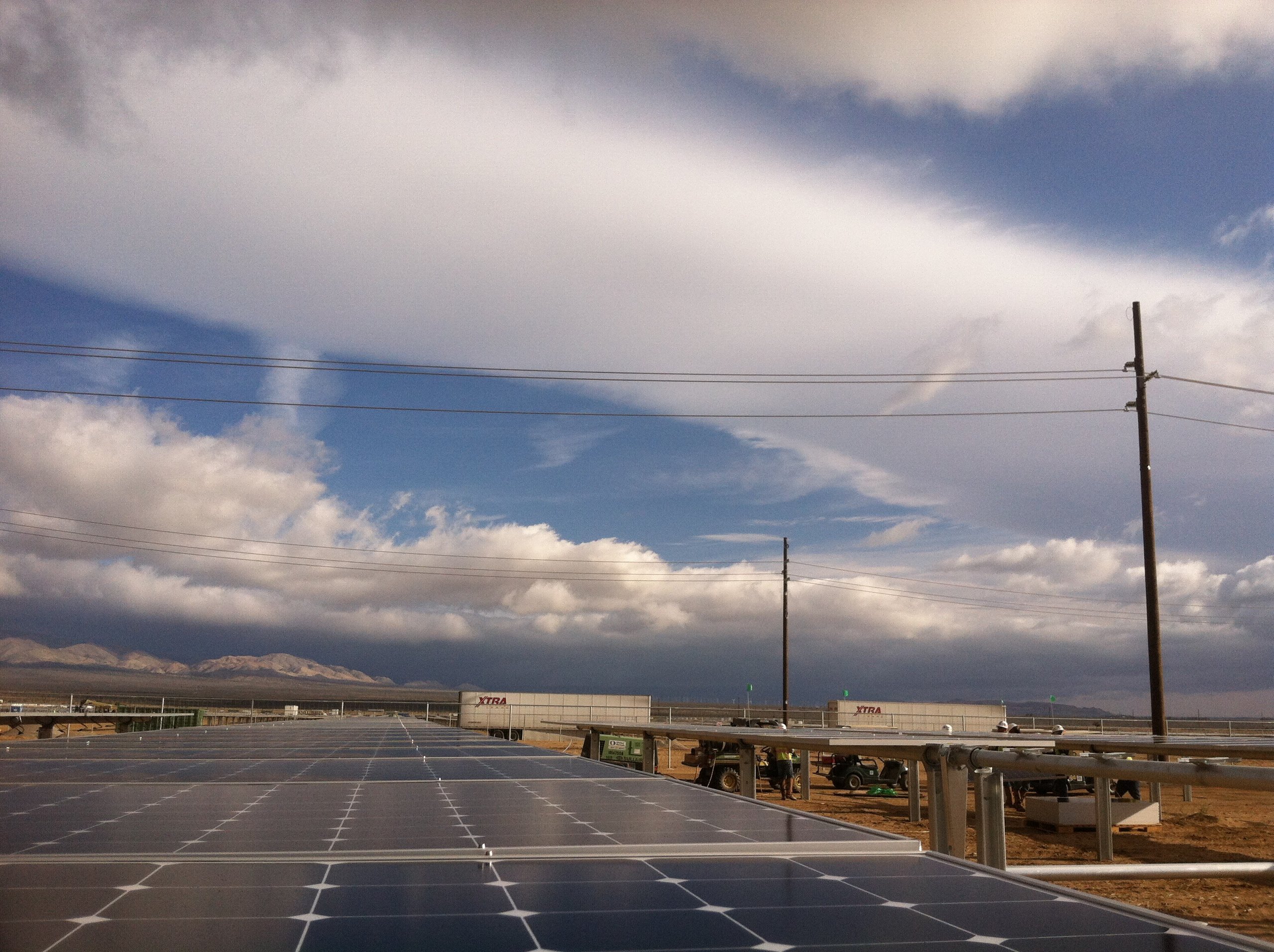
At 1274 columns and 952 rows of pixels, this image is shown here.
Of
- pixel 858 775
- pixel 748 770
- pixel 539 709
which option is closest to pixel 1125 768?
pixel 748 770

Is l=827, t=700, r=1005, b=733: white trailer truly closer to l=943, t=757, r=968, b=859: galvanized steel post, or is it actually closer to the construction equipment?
the construction equipment

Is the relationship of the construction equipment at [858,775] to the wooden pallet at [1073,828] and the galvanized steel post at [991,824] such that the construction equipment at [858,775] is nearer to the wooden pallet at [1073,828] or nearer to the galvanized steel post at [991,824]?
the wooden pallet at [1073,828]

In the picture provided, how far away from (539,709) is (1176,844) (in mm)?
70972

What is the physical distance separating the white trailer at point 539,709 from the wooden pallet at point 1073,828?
5630cm

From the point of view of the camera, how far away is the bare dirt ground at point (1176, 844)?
68.0 feet

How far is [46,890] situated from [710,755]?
3939 cm

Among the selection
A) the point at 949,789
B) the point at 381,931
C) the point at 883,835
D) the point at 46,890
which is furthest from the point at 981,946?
the point at 949,789

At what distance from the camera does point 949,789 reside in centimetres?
1331

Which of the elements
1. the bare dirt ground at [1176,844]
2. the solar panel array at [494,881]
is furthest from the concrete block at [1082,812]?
the solar panel array at [494,881]

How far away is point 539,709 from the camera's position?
97312 millimetres

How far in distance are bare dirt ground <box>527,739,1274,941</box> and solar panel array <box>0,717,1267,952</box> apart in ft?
34.8

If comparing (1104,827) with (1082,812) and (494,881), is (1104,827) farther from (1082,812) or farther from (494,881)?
(494,881)

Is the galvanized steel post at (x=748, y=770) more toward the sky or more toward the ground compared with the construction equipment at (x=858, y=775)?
more toward the sky

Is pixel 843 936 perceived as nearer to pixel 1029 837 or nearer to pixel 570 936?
pixel 570 936
